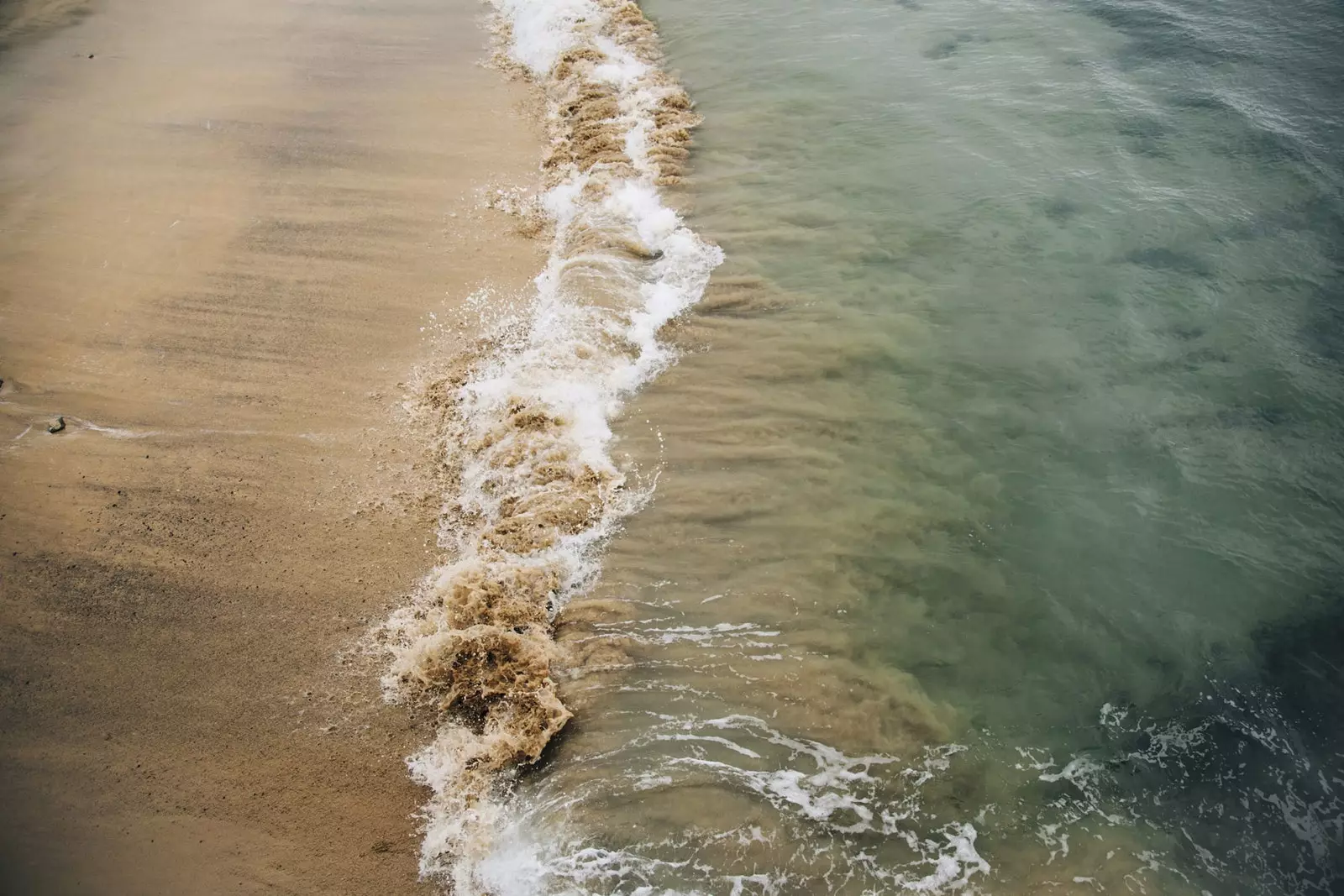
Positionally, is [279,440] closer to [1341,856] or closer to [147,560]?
[147,560]

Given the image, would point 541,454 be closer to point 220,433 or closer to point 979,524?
point 220,433

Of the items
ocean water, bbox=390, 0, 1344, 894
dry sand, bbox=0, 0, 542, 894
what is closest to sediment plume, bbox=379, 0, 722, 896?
ocean water, bbox=390, 0, 1344, 894

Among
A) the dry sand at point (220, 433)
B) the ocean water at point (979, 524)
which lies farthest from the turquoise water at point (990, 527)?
the dry sand at point (220, 433)

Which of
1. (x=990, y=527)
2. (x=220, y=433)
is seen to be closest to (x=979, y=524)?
(x=990, y=527)

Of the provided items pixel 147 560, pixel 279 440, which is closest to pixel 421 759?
pixel 147 560

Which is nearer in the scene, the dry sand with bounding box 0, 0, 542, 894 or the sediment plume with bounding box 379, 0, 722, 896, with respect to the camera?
the dry sand with bounding box 0, 0, 542, 894

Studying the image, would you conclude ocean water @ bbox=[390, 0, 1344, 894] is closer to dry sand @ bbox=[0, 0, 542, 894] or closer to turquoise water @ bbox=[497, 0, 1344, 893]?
turquoise water @ bbox=[497, 0, 1344, 893]
